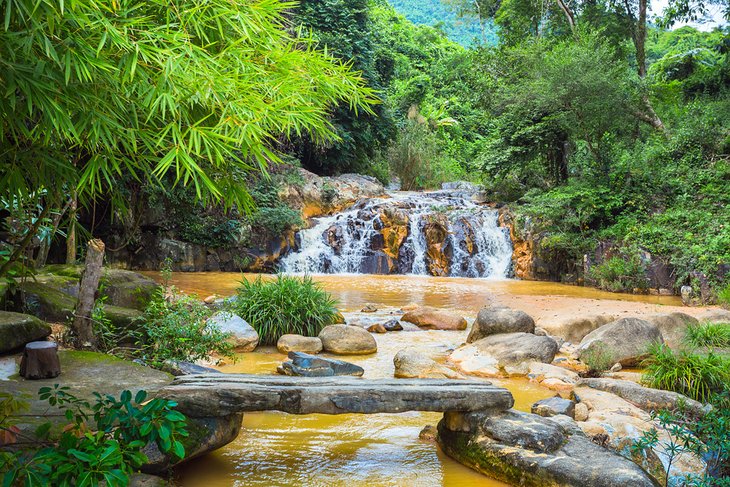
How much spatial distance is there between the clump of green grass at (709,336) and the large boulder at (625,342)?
31 cm

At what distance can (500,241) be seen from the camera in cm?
1656

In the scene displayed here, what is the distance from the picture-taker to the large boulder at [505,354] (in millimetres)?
5832

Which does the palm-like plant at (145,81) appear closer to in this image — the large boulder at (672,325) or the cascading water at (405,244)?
the large boulder at (672,325)

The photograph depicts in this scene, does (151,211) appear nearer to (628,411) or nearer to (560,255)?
(560,255)

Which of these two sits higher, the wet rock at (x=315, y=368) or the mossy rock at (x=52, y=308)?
the mossy rock at (x=52, y=308)

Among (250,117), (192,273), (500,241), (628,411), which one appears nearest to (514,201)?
(500,241)

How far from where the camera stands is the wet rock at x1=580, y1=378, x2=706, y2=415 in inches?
162

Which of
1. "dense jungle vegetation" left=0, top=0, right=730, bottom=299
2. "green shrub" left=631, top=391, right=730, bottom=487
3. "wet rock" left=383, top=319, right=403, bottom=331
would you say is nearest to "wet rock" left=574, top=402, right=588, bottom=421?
"green shrub" left=631, top=391, right=730, bottom=487

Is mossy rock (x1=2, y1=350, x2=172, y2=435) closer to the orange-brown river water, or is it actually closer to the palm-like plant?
the orange-brown river water

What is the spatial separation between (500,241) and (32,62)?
15474 millimetres

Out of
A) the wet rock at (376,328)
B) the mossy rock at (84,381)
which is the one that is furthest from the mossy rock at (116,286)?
the wet rock at (376,328)

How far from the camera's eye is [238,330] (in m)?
6.58

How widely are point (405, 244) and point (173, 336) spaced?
39.9 ft

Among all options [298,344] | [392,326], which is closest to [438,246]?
[392,326]
